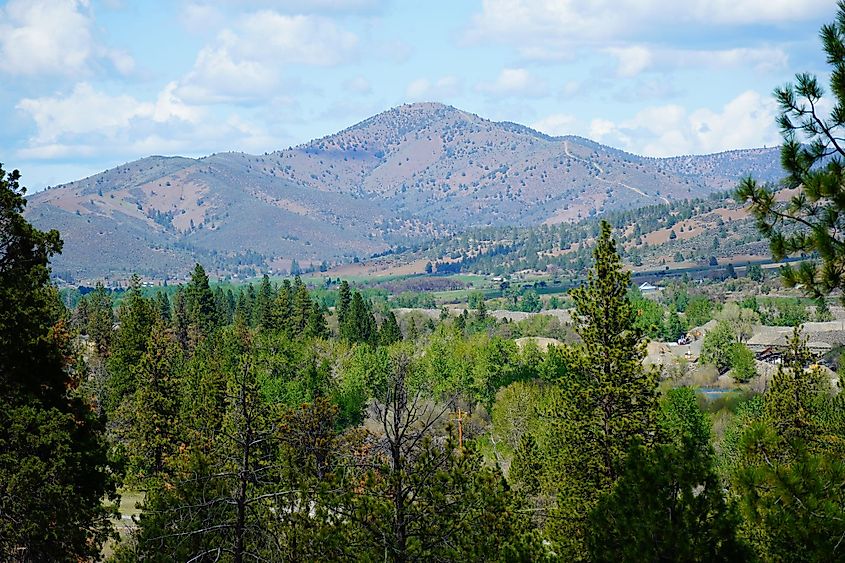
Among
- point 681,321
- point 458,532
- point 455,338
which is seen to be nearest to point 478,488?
point 458,532

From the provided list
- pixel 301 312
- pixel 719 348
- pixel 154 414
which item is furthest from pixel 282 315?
pixel 719 348

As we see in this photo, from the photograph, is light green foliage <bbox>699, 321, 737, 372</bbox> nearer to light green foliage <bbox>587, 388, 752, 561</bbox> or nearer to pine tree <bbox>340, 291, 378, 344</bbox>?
pine tree <bbox>340, 291, 378, 344</bbox>

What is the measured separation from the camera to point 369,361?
248ft

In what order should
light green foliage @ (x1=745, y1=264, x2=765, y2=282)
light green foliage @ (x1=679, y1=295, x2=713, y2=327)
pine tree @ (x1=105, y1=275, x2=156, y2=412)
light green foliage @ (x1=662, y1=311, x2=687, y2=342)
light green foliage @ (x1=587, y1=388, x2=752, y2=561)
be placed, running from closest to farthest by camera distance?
1. light green foliage @ (x1=587, y1=388, x2=752, y2=561)
2. pine tree @ (x1=105, y1=275, x2=156, y2=412)
3. light green foliage @ (x1=662, y1=311, x2=687, y2=342)
4. light green foliage @ (x1=679, y1=295, x2=713, y2=327)
5. light green foliage @ (x1=745, y1=264, x2=765, y2=282)

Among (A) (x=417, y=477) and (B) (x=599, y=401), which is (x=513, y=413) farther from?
(A) (x=417, y=477)

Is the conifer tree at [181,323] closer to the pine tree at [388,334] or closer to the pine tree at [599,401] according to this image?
the pine tree at [388,334]

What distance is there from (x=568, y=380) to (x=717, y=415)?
46.5 metres

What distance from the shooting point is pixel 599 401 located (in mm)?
25703

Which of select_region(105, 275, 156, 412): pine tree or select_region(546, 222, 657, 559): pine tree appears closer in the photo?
select_region(546, 222, 657, 559): pine tree

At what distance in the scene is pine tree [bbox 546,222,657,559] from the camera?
2497 cm

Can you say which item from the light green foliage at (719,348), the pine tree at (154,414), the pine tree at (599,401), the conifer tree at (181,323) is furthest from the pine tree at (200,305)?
the pine tree at (599,401)

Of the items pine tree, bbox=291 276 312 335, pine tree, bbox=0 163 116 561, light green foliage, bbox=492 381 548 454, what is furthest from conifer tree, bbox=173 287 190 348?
pine tree, bbox=0 163 116 561

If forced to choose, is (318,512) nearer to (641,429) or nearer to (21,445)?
(21,445)

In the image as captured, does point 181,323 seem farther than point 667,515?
Yes
